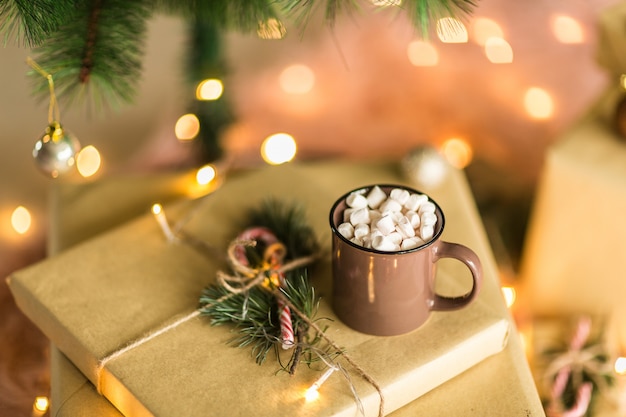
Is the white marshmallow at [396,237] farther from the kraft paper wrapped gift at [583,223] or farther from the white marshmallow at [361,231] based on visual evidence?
the kraft paper wrapped gift at [583,223]

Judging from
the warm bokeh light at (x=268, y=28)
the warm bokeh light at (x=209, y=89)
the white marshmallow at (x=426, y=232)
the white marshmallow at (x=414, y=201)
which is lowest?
the white marshmallow at (x=426, y=232)

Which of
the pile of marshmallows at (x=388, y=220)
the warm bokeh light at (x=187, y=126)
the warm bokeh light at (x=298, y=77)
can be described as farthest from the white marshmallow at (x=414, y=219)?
the warm bokeh light at (x=298, y=77)

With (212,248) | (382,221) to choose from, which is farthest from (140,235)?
(382,221)

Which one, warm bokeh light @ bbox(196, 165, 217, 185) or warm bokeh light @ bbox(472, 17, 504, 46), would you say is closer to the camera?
warm bokeh light @ bbox(196, 165, 217, 185)

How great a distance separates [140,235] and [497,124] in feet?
2.32

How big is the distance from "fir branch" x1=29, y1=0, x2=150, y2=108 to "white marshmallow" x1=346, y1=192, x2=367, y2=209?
0.25 m

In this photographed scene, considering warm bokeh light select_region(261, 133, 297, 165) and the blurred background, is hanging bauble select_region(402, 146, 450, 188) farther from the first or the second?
warm bokeh light select_region(261, 133, 297, 165)

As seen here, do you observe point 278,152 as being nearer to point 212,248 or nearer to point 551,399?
point 212,248

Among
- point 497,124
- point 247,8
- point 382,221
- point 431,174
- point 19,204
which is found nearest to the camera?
point 382,221

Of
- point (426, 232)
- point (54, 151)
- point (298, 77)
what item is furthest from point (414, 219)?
point (298, 77)

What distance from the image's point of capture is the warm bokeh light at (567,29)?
3.73 ft

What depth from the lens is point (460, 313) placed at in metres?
0.72

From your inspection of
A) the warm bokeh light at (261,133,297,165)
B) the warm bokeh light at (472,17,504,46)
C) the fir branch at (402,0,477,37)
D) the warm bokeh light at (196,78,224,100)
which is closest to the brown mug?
the fir branch at (402,0,477,37)

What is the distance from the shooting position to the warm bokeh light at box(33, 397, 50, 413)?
80cm
